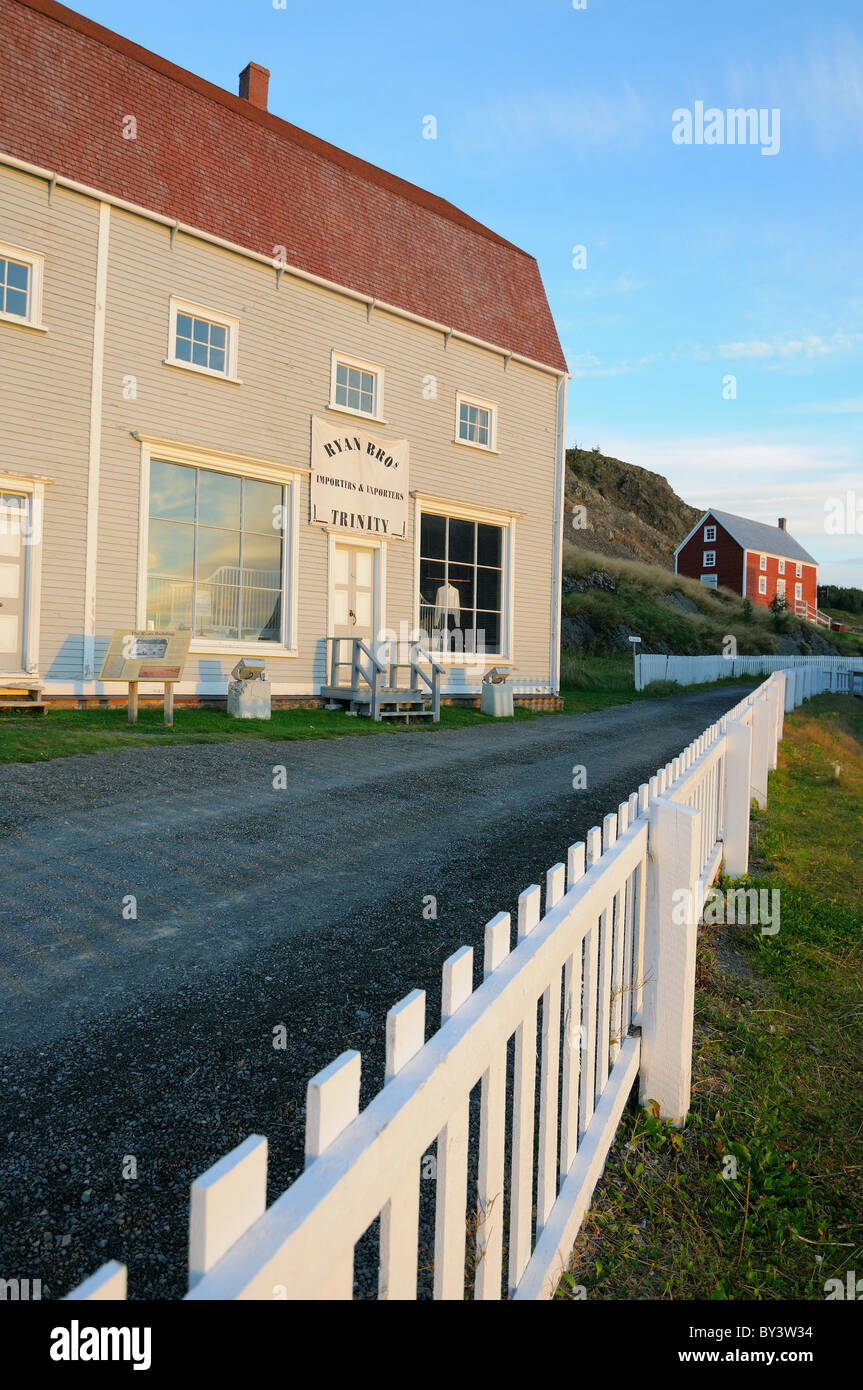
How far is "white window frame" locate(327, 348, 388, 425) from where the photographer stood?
15375mm

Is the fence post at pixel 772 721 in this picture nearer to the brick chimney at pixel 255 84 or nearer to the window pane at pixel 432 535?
the window pane at pixel 432 535

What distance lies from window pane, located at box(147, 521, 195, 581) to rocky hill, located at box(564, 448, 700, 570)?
40.5 m

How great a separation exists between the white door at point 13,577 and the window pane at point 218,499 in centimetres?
283

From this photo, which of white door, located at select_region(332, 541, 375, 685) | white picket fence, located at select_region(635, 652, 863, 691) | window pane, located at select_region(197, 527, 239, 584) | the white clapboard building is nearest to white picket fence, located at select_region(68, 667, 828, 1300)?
the white clapboard building

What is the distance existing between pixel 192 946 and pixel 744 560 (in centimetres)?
5685

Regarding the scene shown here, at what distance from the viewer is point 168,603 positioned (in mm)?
13438

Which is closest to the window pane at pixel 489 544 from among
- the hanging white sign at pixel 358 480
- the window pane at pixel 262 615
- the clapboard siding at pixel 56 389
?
the hanging white sign at pixel 358 480

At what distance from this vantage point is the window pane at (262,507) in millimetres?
14414

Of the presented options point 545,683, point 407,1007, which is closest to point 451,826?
point 407,1007

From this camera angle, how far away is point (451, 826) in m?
6.69

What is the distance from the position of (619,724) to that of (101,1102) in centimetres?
1337

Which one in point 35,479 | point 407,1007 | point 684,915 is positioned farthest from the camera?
point 35,479
